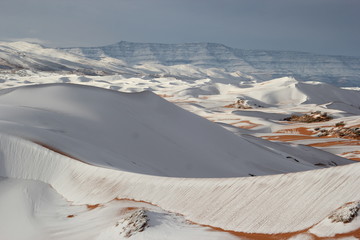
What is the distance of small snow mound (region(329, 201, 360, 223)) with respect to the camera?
6.62 m

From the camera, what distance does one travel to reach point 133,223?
813cm

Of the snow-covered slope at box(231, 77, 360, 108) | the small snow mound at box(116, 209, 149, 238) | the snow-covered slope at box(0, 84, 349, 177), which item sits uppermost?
the small snow mound at box(116, 209, 149, 238)

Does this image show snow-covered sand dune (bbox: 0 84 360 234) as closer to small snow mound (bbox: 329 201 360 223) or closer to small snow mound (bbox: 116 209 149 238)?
small snow mound (bbox: 329 201 360 223)

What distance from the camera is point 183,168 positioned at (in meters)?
20.0

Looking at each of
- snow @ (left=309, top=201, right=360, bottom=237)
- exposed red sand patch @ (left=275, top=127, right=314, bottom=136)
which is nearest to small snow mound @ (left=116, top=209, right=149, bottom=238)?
snow @ (left=309, top=201, right=360, bottom=237)

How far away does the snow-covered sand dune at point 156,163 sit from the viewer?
8039 millimetres

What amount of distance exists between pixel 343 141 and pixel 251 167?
26.9m

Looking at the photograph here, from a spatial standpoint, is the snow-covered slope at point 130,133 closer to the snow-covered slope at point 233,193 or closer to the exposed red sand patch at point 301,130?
the snow-covered slope at point 233,193

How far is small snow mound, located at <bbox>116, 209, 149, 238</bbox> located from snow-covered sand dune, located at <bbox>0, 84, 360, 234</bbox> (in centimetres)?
110

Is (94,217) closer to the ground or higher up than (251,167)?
higher up

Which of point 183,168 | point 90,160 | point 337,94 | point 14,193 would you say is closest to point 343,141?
point 183,168

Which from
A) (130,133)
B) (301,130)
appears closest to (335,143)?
(301,130)

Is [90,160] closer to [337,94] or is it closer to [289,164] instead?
[289,164]

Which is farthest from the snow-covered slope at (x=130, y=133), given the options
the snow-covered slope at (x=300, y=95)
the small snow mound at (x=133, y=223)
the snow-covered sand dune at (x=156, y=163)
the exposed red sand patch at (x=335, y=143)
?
Answer: the snow-covered slope at (x=300, y=95)
